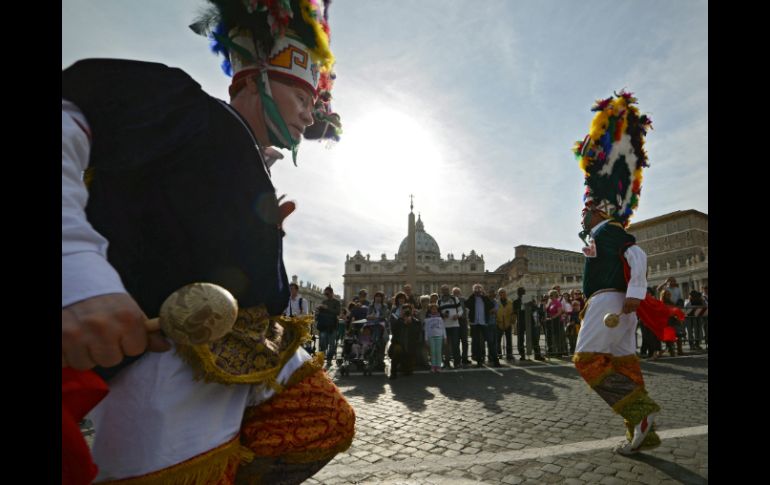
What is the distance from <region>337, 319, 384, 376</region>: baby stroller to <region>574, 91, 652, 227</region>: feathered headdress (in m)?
6.00

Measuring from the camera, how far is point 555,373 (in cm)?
879

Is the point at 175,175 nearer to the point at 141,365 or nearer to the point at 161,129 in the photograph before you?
the point at 161,129

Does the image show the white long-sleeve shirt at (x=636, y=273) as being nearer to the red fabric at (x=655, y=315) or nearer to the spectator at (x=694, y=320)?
the red fabric at (x=655, y=315)

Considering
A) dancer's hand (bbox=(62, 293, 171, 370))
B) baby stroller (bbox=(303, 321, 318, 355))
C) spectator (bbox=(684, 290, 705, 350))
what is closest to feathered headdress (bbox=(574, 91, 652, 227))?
baby stroller (bbox=(303, 321, 318, 355))

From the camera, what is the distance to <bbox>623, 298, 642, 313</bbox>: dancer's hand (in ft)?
12.6

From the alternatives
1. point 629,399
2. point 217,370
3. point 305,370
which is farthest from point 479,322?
point 217,370

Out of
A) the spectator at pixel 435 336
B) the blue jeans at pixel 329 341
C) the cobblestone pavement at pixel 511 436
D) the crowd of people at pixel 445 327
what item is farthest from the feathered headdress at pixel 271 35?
the blue jeans at pixel 329 341

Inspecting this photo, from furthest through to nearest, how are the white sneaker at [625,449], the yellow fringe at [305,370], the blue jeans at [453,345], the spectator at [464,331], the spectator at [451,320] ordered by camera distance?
the spectator at [464,331]
the spectator at [451,320]
the blue jeans at [453,345]
the white sneaker at [625,449]
the yellow fringe at [305,370]

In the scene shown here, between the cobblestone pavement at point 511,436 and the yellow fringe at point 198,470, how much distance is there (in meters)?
2.11

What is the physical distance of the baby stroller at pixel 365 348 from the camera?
31.0 ft

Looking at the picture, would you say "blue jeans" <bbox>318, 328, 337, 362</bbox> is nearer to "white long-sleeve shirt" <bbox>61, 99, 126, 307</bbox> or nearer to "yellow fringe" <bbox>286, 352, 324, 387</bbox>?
"yellow fringe" <bbox>286, 352, 324, 387</bbox>

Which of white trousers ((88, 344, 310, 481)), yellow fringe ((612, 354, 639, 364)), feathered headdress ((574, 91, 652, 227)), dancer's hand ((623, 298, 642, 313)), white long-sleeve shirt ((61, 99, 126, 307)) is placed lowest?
yellow fringe ((612, 354, 639, 364))

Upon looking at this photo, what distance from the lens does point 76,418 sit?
945 mm
